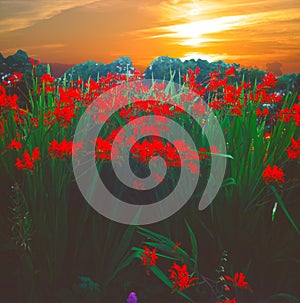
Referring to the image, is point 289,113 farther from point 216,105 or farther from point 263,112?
point 216,105

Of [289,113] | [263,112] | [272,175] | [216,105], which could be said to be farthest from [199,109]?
[272,175]

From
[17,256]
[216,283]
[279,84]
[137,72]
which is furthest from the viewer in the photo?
[279,84]

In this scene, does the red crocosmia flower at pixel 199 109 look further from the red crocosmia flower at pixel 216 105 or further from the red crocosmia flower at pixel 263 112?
the red crocosmia flower at pixel 263 112

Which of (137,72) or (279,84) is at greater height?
(137,72)

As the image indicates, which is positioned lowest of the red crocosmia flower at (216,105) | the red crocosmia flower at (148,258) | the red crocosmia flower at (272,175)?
the red crocosmia flower at (148,258)

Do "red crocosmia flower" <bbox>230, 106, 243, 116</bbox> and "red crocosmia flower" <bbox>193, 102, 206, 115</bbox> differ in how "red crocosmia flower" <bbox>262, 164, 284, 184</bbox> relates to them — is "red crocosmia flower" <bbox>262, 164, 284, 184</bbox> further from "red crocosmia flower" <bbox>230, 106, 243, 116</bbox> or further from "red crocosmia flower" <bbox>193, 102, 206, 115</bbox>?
"red crocosmia flower" <bbox>193, 102, 206, 115</bbox>

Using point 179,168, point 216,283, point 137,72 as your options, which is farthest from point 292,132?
point 137,72

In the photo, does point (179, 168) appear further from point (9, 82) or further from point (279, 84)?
point (279, 84)

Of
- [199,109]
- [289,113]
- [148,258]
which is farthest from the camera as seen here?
[199,109]

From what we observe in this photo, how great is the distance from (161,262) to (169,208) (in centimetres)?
33

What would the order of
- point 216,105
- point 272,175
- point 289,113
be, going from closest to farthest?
point 272,175 < point 289,113 < point 216,105

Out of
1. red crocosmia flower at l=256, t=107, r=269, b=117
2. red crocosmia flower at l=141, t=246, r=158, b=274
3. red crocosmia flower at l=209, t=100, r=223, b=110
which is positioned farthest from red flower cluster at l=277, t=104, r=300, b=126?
red crocosmia flower at l=141, t=246, r=158, b=274

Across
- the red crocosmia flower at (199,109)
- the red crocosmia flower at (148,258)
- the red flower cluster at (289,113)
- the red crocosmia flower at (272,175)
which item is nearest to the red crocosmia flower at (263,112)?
the red flower cluster at (289,113)

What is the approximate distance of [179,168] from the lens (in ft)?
9.42
